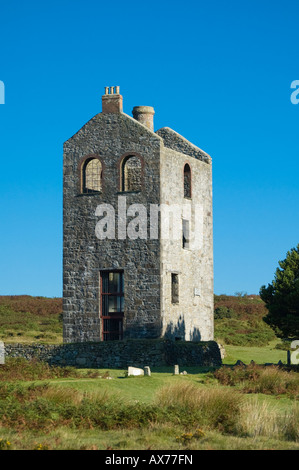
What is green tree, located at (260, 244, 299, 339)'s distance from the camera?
3506cm

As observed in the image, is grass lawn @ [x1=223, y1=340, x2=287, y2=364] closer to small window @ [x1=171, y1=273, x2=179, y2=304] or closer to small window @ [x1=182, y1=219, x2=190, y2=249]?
small window @ [x1=171, y1=273, x2=179, y2=304]

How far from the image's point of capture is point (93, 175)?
3916cm

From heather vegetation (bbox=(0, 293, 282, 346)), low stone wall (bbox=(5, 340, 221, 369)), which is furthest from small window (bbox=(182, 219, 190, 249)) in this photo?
heather vegetation (bbox=(0, 293, 282, 346))

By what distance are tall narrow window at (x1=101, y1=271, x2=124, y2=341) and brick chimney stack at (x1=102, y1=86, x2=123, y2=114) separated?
7.84 metres

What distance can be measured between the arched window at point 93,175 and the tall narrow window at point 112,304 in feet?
14.5

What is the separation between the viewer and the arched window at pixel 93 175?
38.9 metres

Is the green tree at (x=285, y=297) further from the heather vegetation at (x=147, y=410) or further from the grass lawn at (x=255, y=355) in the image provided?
the heather vegetation at (x=147, y=410)

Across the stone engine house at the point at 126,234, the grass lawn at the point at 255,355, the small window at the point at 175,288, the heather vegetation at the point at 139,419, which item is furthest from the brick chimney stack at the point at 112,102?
the heather vegetation at the point at 139,419

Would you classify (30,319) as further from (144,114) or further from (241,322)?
(144,114)

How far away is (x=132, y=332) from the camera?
3612 centimetres

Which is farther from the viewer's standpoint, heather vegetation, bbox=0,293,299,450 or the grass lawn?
the grass lawn

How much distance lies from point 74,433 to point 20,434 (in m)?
1.27
